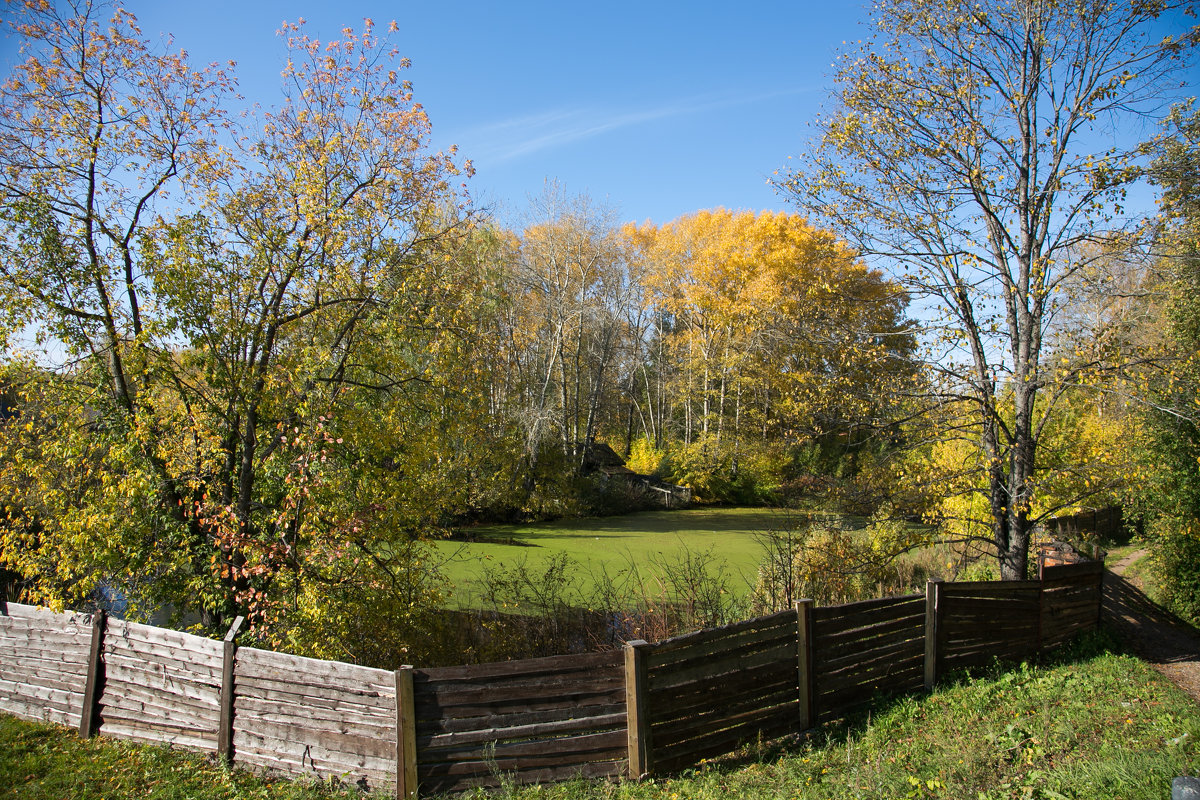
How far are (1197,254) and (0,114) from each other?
1448cm

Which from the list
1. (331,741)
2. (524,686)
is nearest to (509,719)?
(524,686)

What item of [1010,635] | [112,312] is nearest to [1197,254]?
[1010,635]

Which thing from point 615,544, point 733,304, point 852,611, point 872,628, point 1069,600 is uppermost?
point 733,304

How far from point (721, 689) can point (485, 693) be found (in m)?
2.06

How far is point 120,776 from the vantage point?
18.3 feet

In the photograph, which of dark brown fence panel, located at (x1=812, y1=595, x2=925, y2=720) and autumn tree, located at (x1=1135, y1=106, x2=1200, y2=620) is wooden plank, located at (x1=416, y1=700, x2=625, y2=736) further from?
autumn tree, located at (x1=1135, y1=106, x2=1200, y2=620)

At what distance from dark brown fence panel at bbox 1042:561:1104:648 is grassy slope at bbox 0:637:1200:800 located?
4.59 feet

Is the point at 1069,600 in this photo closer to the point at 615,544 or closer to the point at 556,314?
the point at 615,544

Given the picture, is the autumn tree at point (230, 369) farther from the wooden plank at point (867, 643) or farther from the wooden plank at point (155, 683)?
the wooden plank at point (867, 643)

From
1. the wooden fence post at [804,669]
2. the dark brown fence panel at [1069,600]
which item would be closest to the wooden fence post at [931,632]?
the wooden fence post at [804,669]

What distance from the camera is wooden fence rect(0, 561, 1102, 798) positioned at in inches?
197

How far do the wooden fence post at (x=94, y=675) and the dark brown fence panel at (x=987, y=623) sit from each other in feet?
28.6

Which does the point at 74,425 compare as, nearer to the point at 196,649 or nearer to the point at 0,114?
the point at 196,649

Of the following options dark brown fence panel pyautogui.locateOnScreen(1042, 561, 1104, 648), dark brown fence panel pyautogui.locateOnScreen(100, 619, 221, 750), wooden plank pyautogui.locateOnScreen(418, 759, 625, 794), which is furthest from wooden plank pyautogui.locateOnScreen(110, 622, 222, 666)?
dark brown fence panel pyautogui.locateOnScreen(1042, 561, 1104, 648)
